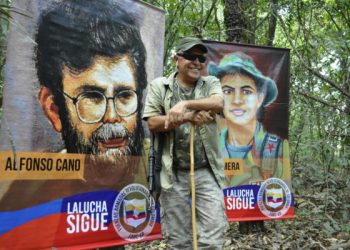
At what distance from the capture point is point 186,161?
10.3ft

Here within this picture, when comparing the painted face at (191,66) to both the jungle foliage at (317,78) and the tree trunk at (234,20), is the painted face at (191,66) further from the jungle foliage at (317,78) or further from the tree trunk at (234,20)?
the tree trunk at (234,20)

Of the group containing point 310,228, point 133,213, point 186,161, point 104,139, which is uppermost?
point 104,139

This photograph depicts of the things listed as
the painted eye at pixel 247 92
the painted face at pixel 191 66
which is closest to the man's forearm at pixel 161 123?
the painted face at pixel 191 66

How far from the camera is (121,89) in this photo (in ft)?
12.1

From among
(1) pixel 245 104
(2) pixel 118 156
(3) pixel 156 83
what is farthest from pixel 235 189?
(3) pixel 156 83

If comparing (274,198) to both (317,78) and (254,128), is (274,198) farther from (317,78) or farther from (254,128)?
(317,78)

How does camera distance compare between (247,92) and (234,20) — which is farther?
(234,20)

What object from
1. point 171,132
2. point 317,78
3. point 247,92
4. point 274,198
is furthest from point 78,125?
point 317,78

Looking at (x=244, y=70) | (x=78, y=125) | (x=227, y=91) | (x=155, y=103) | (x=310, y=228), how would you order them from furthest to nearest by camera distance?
1. (x=310, y=228)
2. (x=244, y=70)
3. (x=227, y=91)
4. (x=78, y=125)
5. (x=155, y=103)

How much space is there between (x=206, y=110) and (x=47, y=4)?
4.45 ft

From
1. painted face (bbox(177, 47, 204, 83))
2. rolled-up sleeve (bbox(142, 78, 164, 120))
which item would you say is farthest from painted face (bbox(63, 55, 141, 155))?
painted face (bbox(177, 47, 204, 83))

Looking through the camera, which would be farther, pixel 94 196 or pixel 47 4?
pixel 94 196

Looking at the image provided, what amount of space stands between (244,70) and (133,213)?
6.45ft

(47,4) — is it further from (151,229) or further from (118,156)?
(151,229)
